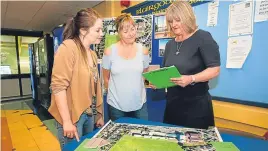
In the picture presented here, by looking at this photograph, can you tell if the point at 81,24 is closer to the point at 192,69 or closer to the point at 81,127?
the point at 81,127

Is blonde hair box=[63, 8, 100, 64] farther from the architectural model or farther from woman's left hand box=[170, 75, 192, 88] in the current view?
woman's left hand box=[170, 75, 192, 88]

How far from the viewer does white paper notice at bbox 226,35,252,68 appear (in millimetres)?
2045

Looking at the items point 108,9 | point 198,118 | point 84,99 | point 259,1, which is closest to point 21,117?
point 108,9

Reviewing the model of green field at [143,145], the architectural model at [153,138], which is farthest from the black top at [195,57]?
the model of green field at [143,145]

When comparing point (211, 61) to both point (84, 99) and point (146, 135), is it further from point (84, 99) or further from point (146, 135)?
point (84, 99)

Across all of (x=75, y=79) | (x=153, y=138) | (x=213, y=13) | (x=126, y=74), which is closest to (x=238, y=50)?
(x=213, y=13)

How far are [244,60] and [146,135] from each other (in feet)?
5.28

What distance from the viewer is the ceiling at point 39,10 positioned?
4754 millimetres

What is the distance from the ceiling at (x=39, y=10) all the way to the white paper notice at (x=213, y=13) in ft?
10.5

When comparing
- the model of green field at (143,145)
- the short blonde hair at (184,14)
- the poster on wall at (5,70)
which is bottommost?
the poster on wall at (5,70)

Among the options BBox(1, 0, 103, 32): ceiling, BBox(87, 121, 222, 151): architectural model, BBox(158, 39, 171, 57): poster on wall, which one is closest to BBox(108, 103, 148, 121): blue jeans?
BBox(87, 121, 222, 151): architectural model

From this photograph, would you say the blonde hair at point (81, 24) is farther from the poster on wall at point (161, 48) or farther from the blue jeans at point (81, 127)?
the poster on wall at point (161, 48)

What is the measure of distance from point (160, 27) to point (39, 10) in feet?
13.8

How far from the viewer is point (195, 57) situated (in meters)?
1.31
